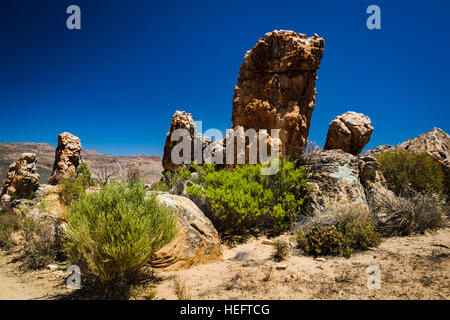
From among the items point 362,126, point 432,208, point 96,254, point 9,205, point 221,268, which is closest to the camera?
point 96,254

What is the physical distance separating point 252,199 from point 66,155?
27.8 feet

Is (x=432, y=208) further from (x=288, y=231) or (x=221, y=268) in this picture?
(x=221, y=268)

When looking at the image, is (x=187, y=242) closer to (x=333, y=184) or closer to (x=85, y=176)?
(x=333, y=184)

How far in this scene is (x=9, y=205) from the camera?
26.1 ft

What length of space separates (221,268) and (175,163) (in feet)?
27.5

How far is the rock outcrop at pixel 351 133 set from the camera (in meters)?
13.2

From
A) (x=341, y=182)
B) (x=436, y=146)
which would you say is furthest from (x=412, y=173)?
(x=341, y=182)

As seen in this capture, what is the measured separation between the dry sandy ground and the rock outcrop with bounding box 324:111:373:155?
8.89m

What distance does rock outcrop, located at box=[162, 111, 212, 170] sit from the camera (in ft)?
39.9

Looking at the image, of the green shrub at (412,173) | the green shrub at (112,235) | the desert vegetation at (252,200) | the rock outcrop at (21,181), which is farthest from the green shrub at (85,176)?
the green shrub at (412,173)

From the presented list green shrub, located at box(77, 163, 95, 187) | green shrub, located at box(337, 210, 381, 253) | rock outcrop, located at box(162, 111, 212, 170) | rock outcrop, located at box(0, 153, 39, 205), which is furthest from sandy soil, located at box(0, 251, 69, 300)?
rock outcrop, located at box(162, 111, 212, 170)

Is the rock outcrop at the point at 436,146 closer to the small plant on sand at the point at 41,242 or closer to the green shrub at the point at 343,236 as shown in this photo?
the green shrub at the point at 343,236

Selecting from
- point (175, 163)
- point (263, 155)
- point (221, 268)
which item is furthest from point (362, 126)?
point (221, 268)

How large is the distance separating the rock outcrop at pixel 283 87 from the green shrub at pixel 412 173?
3.61 meters
